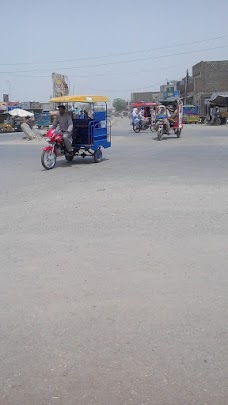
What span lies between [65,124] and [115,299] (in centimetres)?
969

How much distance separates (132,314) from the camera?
3746 mm

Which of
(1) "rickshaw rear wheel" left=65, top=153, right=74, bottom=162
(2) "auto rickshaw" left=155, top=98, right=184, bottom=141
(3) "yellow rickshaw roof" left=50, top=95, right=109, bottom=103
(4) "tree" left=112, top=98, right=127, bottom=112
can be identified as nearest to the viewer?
(3) "yellow rickshaw roof" left=50, top=95, right=109, bottom=103

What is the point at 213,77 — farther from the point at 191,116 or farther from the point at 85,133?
the point at 85,133

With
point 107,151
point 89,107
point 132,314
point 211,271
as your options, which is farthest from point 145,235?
point 107,151

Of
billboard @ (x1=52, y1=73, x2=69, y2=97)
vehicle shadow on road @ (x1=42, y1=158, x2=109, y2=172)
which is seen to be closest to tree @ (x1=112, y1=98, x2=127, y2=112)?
billboard @ (x1=52, y1=73, x2=69, y2=97)

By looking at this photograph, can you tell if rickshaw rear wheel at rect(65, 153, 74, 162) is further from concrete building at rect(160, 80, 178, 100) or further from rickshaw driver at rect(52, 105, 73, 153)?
concrete building at rect(160, 80, 178, 100)

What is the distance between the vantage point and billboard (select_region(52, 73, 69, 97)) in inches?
1444

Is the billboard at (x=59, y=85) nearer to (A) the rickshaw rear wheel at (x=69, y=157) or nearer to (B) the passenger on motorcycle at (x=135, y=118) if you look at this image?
(B) the passenger on motorcycle at (x=135, y=118)

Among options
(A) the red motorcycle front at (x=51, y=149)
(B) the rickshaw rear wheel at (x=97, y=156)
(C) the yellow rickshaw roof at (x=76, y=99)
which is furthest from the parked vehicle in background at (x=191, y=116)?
Answer: (A) the red motorcycle front at (x=51, y=149)

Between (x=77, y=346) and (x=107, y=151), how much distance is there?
49.2ft

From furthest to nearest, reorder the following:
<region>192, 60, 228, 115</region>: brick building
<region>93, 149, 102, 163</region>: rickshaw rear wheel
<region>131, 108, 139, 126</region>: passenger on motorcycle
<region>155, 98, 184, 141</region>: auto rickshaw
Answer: <region>192, 60, 228, 115</region>: brick building < <region>131, 108, 139, 126</region>: passenger on motorcycle < <region>155, 98, 184, 141</region>: auto rickshaw < <region>93, 149, 102, 163</region>: rickshaw rear wheel

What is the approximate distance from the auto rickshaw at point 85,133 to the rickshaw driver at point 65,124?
0.15 meters

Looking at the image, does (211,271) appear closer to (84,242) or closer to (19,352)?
(84,242)

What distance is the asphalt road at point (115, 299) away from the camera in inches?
112
